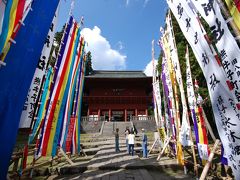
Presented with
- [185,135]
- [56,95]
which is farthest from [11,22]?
[185,135]

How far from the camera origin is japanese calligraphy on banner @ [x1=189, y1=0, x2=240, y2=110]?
9.00 feet

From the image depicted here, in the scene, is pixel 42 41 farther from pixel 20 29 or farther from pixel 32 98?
pixel 32 98

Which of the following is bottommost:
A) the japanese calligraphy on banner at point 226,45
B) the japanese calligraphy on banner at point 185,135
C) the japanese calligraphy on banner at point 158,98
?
the japanese calligraphy on banner at point 185,135

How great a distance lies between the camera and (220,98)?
302cm

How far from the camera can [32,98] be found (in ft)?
16.9

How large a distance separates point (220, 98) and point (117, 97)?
25.9m

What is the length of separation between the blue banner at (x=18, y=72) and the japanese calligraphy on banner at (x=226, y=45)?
2.81 m

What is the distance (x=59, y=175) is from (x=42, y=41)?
486 centimetres

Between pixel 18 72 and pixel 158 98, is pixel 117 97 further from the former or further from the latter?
pixel 18 72

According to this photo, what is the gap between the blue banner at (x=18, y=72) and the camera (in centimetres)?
281

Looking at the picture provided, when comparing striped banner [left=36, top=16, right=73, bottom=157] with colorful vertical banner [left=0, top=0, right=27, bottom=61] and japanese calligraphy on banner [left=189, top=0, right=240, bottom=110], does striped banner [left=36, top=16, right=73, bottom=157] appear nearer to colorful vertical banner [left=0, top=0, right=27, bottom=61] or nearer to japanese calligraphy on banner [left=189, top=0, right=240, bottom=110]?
colorful vertical banner [left=0, top=0, right=27, bottom=61]

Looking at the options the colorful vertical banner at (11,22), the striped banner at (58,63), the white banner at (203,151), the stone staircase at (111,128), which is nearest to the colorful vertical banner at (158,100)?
the white banner at (203,151)

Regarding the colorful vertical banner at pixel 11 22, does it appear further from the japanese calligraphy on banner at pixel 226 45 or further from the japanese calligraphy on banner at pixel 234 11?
the japanese calligraphy on banner at pixel 234 11

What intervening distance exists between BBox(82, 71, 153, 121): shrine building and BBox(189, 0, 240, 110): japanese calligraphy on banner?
2470cm
